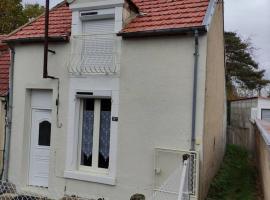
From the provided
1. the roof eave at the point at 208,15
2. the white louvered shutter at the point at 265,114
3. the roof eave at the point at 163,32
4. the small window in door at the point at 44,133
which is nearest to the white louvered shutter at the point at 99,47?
the roof eave at the point at 163,32

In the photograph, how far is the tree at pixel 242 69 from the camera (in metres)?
40.7

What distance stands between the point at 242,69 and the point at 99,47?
32923 mm

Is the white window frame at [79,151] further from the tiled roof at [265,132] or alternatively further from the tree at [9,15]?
the tree at [9,15]


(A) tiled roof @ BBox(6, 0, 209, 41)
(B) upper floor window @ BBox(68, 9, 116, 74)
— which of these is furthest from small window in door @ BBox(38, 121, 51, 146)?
(A) tiled roof @ BBox(6, 0, 209, 41)

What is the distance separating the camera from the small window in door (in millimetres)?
11531

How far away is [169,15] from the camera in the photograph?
400 inches

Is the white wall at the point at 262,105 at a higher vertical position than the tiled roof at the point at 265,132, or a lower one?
higher

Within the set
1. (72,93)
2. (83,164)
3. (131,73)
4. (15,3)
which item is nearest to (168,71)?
(131,73)

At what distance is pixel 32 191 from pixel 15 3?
21845 mm

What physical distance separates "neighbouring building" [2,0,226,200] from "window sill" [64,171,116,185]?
0.03 m

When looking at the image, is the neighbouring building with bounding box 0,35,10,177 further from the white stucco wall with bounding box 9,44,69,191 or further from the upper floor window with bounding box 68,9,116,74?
the upper floor window with bounding box 68,9,116,74

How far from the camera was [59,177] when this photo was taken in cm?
1088

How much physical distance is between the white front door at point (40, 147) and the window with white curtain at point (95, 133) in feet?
4.22

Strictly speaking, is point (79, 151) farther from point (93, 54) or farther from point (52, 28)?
point (52, 28)
